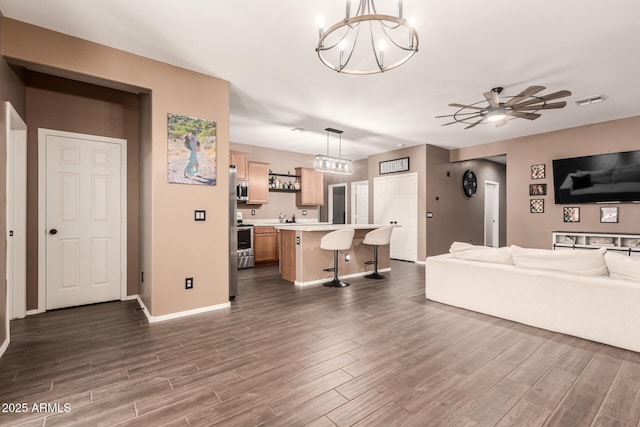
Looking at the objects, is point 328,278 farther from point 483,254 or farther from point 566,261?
point 566,261

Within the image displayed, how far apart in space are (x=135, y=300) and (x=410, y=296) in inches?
148

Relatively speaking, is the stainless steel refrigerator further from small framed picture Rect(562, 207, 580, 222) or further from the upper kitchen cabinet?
small framed picture Rect(562, 207, 580, 222)

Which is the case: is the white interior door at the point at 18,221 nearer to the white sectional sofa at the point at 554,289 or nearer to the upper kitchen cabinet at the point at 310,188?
the white sectional sofa at the point at 554,289

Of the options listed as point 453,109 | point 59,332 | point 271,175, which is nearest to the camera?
point 59,332

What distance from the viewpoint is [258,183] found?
6.86 metres

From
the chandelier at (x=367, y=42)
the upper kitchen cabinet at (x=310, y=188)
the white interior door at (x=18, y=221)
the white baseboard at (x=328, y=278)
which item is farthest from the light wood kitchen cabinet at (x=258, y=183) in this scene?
the chandelier at (x=367, y=42)

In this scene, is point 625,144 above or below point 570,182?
above

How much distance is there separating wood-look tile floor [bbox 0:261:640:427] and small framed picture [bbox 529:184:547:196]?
3.76 meters

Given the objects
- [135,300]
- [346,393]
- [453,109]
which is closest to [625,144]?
[453,109]

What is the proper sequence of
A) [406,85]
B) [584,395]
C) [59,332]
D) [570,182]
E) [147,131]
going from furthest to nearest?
[570,182] < [406,85] < [147,131] < [59,332] < [584,395]

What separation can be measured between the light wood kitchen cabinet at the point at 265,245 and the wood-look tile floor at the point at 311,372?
3.11m

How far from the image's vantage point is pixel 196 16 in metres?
2.46

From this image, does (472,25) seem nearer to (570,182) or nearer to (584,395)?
(584,395)

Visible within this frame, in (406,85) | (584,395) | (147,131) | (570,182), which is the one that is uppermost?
(406,85)
